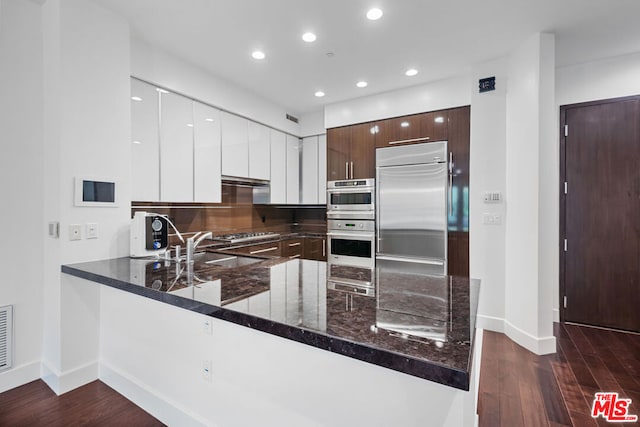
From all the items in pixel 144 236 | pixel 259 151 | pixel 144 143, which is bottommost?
pixel 144 236

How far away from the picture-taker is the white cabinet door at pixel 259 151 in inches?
151

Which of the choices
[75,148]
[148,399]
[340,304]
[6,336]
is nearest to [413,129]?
[340,304]

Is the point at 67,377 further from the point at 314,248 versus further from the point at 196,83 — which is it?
the point at 314,248

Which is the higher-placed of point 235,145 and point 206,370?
point 235,145

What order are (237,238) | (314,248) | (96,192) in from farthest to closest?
(314,248) → (237,238) → (96,192)

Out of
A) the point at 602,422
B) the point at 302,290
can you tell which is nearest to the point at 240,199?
the point at 302,290

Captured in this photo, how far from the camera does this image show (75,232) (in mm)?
2041

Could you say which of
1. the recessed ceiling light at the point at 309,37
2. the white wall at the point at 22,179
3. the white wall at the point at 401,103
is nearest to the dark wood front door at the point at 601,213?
the white wall at the point at 401,103

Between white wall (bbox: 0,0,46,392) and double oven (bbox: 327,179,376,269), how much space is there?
9.52ft

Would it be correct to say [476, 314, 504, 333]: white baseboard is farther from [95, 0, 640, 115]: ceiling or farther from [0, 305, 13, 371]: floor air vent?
[0, 305, 13, 371]: floor air vent

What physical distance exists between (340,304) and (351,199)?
2.88m

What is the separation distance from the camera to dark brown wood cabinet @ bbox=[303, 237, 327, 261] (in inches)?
173

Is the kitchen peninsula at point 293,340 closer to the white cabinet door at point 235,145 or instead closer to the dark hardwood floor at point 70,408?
the dark hardwood floor at point 70,408

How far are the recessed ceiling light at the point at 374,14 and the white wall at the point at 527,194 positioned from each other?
1397 mm
